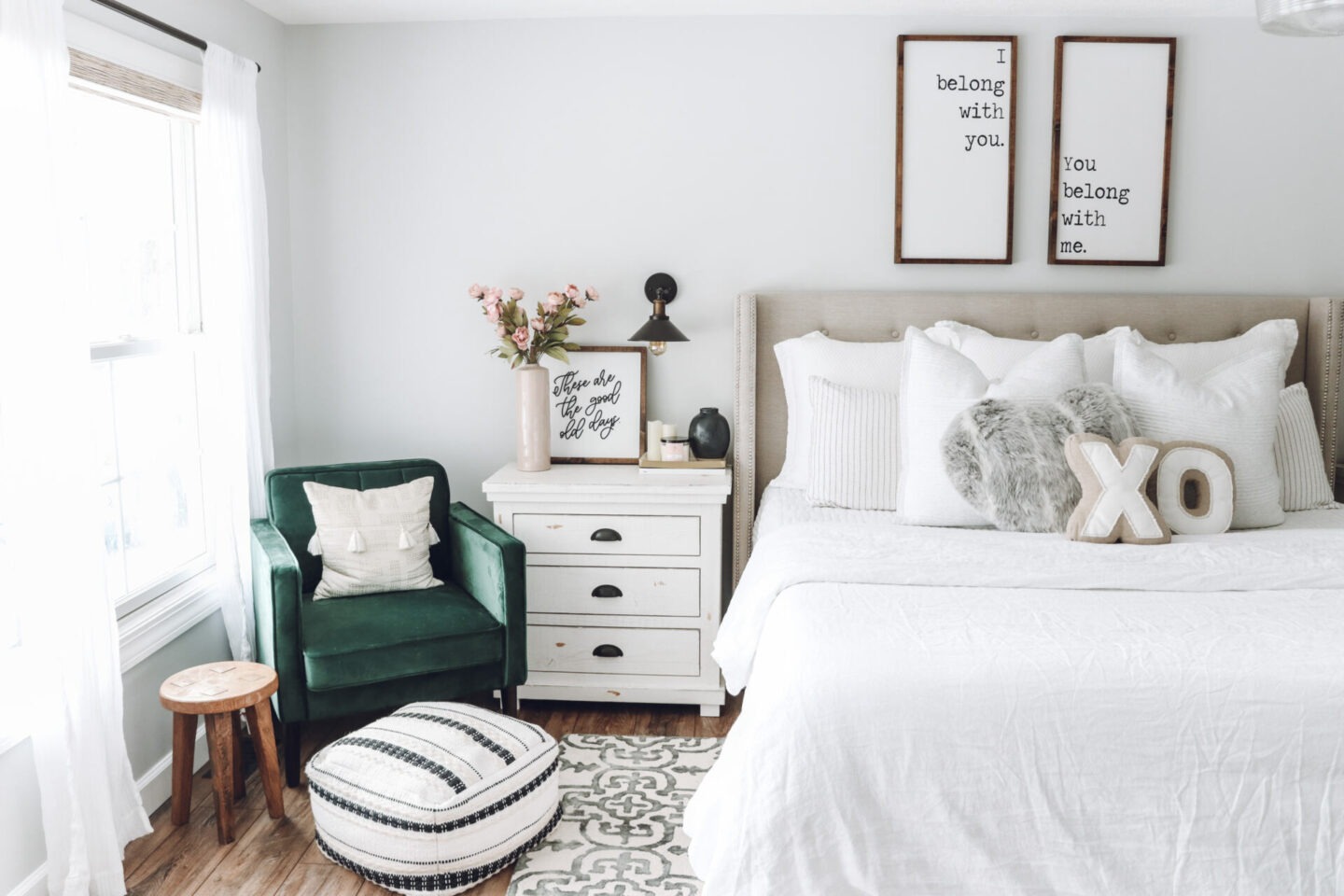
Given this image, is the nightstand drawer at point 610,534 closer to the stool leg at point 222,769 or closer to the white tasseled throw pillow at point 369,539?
the white tasseled throw pillow at point 369,539

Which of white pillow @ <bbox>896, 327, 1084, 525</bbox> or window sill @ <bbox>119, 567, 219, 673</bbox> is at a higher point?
white pillow @ <bbox>896, 327, 1084, 525</bbox>

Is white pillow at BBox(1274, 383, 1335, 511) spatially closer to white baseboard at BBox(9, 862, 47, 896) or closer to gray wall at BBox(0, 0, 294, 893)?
gray wall at BBox(0, 0, 294, 893)

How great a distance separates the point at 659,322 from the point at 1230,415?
1718 mm

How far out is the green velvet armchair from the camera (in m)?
2.75

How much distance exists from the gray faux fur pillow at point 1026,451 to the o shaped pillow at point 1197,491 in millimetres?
141

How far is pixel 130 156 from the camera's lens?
9.20 ft

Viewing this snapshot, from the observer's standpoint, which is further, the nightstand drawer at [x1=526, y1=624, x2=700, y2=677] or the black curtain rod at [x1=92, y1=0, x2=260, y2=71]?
the nightstand drawer at [x1=526, y1=624, x2=700, y2=677]

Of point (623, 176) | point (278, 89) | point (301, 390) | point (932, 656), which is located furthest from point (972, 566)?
point (278, 89)

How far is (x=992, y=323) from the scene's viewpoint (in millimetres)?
3479

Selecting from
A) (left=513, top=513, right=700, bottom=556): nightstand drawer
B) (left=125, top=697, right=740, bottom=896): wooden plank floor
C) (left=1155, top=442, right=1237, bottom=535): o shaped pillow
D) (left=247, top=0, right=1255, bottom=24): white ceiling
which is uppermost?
(left=247, top=0, right=1255, bottom=24): white ceiling

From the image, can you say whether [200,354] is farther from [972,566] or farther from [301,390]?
[972,566]

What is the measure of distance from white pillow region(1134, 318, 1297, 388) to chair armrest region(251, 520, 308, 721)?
8.50 ft

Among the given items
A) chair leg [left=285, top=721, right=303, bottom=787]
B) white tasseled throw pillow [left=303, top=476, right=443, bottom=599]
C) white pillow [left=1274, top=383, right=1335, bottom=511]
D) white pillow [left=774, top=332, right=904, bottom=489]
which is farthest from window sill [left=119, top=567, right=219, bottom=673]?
white pillow [left=1274, top=383, right=1335, bottom=511]

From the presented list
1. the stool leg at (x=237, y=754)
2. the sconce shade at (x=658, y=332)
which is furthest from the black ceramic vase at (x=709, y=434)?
the stool leg at (x=237, y=754)
